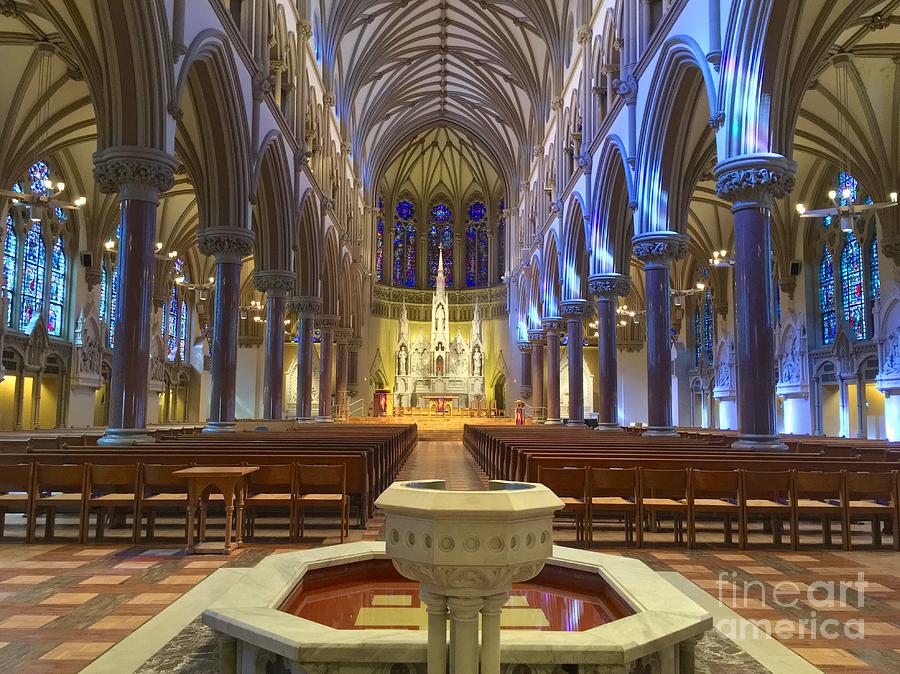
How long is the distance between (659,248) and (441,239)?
111 ft

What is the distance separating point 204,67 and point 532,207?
22.4 metres

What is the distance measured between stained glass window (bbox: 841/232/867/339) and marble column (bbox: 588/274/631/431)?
26.8ft

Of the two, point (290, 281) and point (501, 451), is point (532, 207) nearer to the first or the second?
point (290, 281)

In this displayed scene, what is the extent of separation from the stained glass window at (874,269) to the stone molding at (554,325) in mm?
11157

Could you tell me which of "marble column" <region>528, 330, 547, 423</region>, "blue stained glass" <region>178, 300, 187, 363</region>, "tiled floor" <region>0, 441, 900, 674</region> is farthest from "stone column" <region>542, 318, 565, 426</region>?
"tiled floor" <region>0, 441, 900, 674</region>

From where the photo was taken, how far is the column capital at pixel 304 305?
24766 millimetres

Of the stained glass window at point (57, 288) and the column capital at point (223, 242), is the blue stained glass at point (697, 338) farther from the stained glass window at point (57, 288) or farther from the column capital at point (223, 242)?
the stained glass window at point (57, 288)

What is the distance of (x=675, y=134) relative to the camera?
15.8 metres

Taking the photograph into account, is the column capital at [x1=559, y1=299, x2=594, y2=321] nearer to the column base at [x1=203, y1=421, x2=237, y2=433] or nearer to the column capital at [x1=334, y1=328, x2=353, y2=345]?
the column base at [x1=203, y1=421, x2=237, y2=433]

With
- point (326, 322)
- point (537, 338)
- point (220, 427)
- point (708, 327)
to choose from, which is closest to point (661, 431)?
point (220, 427)

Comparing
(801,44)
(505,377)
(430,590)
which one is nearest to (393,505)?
(430,590)

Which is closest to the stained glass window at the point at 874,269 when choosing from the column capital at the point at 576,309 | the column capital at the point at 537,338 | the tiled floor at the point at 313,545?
the column capital at the point at 576,309

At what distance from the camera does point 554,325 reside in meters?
29.3

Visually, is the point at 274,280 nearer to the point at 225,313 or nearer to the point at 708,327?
the point at 225,313
